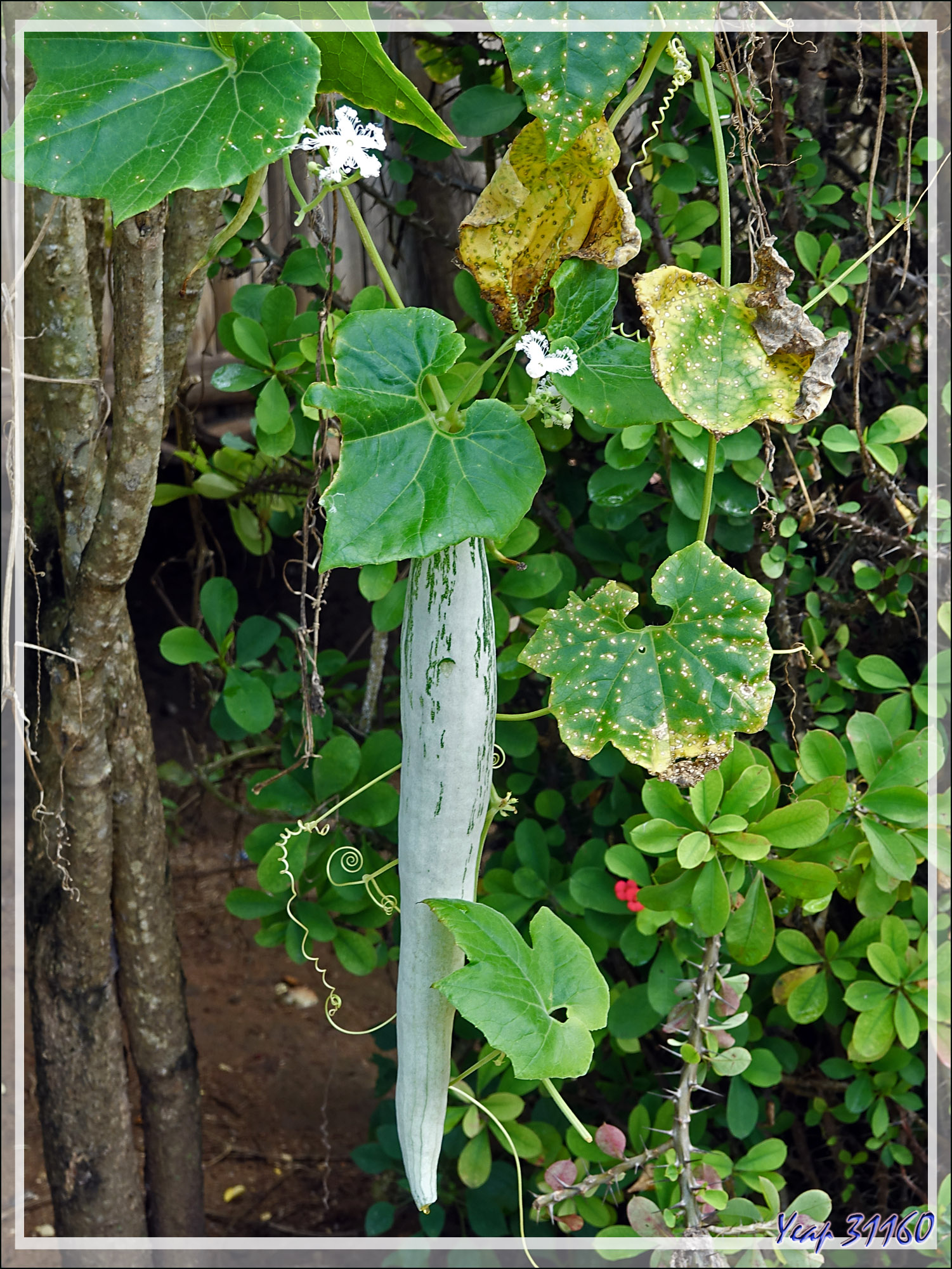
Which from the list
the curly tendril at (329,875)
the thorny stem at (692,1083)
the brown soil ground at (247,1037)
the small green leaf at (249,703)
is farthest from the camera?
the brown soil ground at (247,1037)

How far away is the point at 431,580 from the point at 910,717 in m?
0.77

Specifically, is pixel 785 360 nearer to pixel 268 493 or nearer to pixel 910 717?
pixel 910 717

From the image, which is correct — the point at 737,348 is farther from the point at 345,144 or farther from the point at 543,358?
the point at 345,144

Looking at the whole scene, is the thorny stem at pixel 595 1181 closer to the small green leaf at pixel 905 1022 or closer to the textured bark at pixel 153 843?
the small green leaf at pixel 905 1022

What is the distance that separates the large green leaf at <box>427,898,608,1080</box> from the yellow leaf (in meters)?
0.51

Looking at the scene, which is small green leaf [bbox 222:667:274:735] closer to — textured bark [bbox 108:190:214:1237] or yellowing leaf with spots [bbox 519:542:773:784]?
textured bark [bbox 108:190:214:1237]

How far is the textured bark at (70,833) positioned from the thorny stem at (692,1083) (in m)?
0.70

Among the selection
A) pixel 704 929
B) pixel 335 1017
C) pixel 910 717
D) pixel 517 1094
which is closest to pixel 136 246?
pixel 704 929

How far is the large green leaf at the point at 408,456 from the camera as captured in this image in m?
0.59

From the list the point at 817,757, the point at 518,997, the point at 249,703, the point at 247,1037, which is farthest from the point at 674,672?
the point at 247,1037

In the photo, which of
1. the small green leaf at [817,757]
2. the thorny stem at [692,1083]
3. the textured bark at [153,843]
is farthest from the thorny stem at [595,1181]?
the textured bark at [153,843]

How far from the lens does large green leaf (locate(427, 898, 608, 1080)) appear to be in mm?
676

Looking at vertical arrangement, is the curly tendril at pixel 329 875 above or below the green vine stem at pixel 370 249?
below

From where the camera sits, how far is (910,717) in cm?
120
